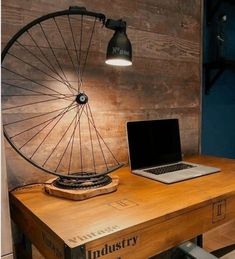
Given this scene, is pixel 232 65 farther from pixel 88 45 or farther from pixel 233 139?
pixel 88 45

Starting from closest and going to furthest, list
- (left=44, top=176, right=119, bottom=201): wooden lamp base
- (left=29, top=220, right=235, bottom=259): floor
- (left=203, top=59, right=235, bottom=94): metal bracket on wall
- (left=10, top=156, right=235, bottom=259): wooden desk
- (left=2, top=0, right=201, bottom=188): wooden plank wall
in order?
(left=10, top=156, right=235, bottom=259): wooden desk, (left=44, top=176, right=119, bottom=201): wooden lamp base, (left=2, top=0, right=201, bottom=188): wooden plank wall, (left=29, top=220, right=235, bottom=259): floor, (left=203, top=59, right=235, bottom=94): metal bracket on wall

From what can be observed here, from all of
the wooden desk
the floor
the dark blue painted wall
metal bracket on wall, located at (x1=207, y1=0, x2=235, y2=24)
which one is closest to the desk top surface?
the wooden desk

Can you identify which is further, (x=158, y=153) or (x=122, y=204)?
→ (x=158, y=153)

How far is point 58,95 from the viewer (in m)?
1.34

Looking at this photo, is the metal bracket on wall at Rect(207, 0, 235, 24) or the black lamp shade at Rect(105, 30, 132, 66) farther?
the metal bracket on wall at Rect(207, 0, 235, 24)

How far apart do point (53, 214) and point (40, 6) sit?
3.11 ft

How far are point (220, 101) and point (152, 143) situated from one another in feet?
4.58

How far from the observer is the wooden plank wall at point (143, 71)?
127 centimetres

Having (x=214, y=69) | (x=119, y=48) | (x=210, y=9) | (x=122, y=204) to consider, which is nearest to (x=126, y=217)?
Result: (x=122, y=204)

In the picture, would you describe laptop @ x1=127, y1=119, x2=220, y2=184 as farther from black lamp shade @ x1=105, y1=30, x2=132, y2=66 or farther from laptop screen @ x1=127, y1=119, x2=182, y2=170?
black lamp shade @ x1=105, y1=30, x2=132, y2=66

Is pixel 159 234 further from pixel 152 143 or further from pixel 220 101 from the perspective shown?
pixel 220 101

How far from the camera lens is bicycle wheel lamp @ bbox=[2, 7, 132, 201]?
118cm

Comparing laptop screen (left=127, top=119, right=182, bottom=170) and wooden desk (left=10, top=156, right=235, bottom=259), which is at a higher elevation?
laptop screen (left=127, top=119, right=182, bottom=170)

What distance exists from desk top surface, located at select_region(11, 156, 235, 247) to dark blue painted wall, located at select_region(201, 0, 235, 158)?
128 centimetres
